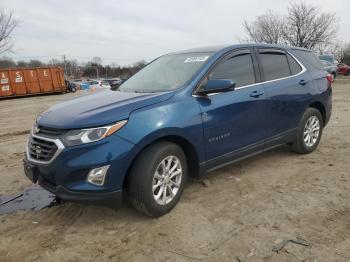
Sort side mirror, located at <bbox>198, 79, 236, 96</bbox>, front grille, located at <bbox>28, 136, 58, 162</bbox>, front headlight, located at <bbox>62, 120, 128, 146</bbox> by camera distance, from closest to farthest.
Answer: front headlight, located at <bbox>62, 120, 128, 146</bbox>
front grille, located at <bbox>28, 136, 58, 162</bbox>
side mirror, located at <bbox>198, 79, 236, 96</bbox>

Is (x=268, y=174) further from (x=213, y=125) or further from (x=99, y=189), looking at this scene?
(x=99, y=189)

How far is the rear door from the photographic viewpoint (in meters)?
4.88

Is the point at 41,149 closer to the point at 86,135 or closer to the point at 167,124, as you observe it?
the point at 86,135

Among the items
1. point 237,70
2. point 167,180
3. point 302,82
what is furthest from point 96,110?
point 302,82

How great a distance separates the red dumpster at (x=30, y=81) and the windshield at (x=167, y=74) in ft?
81.1

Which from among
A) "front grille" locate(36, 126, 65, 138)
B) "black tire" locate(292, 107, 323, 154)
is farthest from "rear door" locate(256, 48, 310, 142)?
"front grille" locate(36, 126, 65, 138)

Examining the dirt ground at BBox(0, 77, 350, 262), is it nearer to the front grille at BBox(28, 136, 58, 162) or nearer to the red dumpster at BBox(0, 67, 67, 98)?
the front grille at BBox(28, 136, 58, 162)

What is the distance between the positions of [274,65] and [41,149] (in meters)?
3.37

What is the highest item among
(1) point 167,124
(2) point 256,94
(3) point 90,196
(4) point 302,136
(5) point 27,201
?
(2) point 256,94

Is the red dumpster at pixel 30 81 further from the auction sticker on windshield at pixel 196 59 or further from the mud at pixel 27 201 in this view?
the auction sticker on windshield at pixel 196 59

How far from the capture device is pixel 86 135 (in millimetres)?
3268

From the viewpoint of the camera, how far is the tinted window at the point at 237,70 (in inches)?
171

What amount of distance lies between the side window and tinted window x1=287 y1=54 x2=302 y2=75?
9cm

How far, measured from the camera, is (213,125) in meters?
4.04
